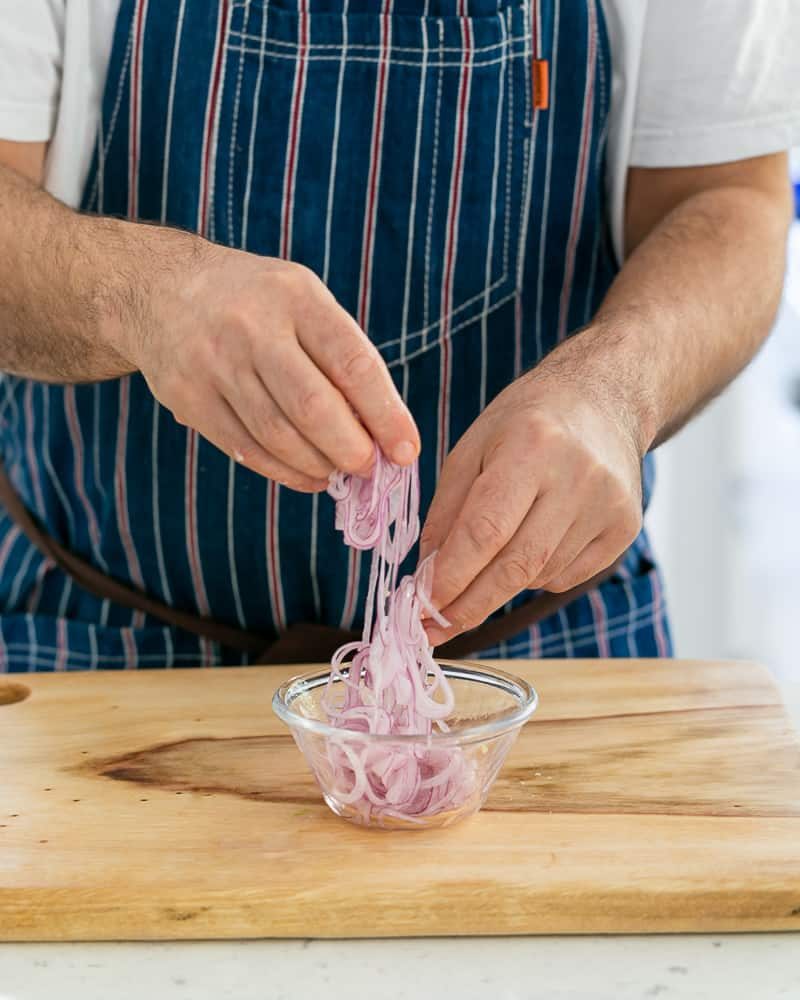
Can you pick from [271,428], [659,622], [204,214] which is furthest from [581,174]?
[271,428]

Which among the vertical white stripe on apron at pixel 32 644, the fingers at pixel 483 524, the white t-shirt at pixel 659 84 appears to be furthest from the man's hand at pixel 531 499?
the vertical white stripe on apron at pixel 32 644

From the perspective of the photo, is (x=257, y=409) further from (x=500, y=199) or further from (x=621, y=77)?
(x=621, y=77)

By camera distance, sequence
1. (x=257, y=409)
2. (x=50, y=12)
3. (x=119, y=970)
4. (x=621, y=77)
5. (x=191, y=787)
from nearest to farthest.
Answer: (x=119, y=970) < (x=257, y=409) < (x=191, y=787) < (x=50, y=12) < (x=621, y=77)

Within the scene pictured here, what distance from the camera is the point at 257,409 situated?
3.41 ft

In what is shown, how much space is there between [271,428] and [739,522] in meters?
2.16

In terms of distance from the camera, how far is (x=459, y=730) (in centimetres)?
106

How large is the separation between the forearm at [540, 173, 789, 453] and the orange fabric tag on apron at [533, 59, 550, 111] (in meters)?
0.18

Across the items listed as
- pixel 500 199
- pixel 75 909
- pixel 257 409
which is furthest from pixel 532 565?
pixel 500 199

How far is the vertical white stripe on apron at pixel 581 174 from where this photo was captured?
1.47 m

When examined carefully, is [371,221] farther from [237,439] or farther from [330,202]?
[237,439]

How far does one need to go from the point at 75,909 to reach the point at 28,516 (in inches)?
27.9

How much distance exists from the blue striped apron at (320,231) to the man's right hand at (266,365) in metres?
0.37

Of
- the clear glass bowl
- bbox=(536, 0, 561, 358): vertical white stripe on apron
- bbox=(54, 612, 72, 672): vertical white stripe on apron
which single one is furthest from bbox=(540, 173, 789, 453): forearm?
bbox=(54, 612, 72, 672): vertical white stripe on apron

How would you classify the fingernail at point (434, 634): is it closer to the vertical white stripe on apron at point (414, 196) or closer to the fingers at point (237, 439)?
the fingers at point (237, 439)
